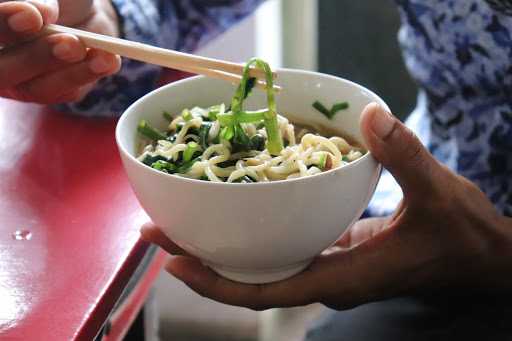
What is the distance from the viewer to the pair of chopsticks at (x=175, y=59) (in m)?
0.75

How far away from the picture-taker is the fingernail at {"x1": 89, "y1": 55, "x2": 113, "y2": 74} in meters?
0.86

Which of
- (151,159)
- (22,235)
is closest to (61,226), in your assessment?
(22,235)

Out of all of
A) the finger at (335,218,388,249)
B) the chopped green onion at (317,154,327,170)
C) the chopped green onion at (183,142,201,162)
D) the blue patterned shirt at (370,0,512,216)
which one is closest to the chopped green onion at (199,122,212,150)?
the chopped green onion at (183,142,201,162)

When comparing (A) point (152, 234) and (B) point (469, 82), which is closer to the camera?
(A) point (152, 234)

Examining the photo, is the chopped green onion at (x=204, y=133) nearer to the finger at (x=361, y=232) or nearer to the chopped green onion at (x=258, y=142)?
the chopped green onion at (x=258, y=142)

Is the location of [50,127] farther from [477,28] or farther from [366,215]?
[477,28]

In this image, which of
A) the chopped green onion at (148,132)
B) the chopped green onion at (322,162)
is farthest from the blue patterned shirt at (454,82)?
the chopped green onion at (322,162)

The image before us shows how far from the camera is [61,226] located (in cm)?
79

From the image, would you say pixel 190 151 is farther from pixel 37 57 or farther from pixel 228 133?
pixel 37 57

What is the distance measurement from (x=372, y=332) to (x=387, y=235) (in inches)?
6.2

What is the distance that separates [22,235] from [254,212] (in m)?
0.28

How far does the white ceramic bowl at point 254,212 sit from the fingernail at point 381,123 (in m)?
0.03

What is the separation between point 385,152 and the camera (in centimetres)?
67

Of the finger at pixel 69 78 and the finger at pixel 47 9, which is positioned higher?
the finger at pixel 47 9
